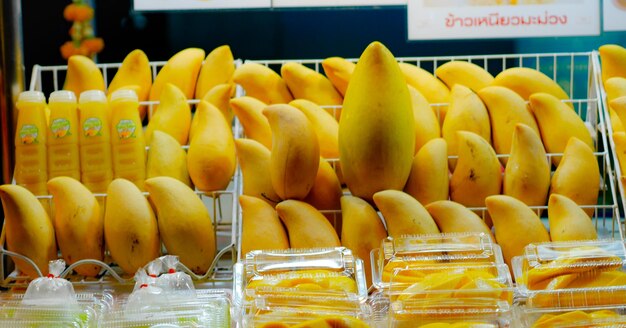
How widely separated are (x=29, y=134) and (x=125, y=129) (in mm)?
189

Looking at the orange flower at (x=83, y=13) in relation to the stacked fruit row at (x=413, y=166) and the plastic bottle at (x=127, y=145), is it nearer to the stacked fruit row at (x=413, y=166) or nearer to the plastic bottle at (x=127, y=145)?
the plastic bottle at (x=127, y=145)

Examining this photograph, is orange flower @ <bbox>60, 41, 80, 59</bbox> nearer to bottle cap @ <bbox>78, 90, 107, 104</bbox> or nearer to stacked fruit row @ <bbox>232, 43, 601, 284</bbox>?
bottle cap @ <bbox>78, 90, 107, 104</bbox>

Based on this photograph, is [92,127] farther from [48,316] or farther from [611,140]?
[611,140]

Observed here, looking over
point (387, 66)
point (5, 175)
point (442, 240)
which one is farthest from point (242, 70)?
point (442, 240)

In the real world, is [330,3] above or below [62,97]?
above

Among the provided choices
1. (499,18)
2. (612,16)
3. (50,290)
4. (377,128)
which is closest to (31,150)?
(50,290)

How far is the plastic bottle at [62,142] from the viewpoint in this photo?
1.76m

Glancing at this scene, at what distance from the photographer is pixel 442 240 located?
4.63 feet

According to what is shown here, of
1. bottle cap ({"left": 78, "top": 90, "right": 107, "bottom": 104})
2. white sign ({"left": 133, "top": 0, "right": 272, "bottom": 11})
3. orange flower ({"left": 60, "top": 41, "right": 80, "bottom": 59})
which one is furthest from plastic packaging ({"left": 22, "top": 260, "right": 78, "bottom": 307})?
orange flower ({"left": 60, "top": 41, "right": 80, "bottom": 59})

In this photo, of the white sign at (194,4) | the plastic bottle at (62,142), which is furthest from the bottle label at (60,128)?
the white sign at (194,4)

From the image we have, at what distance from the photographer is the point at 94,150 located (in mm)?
1765

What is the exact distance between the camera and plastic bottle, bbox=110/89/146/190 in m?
1.76

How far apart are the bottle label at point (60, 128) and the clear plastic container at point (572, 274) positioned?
0.93m

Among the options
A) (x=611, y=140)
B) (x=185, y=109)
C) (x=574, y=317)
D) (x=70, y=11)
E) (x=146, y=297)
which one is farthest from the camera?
(x=70, y=11)
